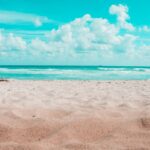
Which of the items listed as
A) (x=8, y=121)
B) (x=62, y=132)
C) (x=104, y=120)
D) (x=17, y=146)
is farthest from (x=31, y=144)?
(x=104, y=120)

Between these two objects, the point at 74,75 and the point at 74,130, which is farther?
the point at 74,75

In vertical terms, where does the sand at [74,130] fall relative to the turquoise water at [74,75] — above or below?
above

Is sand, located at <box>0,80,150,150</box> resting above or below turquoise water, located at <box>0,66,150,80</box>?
above

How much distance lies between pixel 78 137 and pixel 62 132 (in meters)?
0.18

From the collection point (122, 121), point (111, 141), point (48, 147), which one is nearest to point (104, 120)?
point (122, 121)

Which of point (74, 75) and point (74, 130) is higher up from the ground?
point (74, 130)

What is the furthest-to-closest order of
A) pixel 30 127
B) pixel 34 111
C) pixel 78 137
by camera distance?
pixel 34 111 < pixel 30 127 < pixel 78 137

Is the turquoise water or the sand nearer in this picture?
the sand

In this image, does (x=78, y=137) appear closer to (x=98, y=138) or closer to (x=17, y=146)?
(x=98, y=138)

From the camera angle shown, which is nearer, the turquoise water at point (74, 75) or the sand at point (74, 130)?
the sand at point (74, 130)

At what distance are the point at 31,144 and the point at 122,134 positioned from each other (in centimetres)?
89

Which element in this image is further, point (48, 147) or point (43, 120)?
point (43, 120)

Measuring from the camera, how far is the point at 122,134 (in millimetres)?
2621

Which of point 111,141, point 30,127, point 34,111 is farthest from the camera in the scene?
point 34,111
